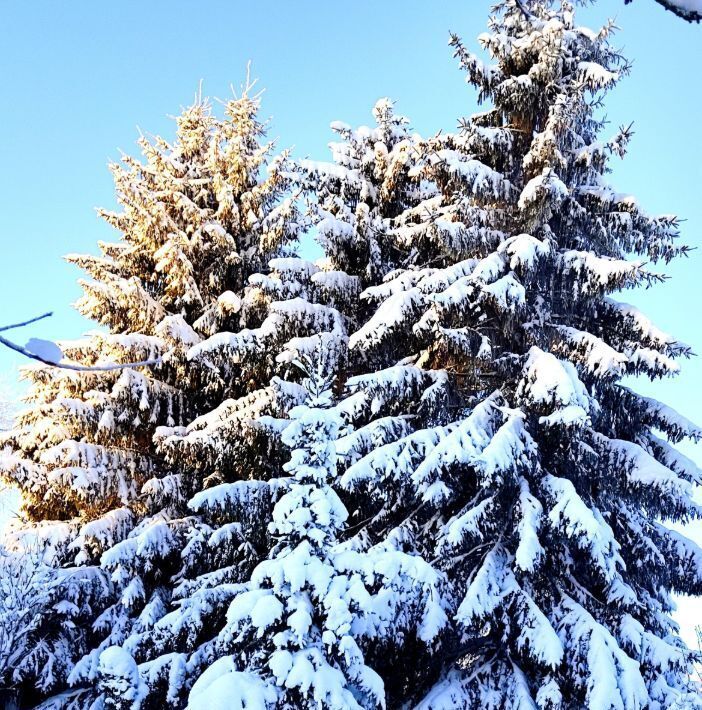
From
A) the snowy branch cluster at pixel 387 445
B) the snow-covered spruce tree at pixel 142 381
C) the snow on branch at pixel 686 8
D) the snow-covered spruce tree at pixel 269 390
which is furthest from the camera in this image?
the snow-covered spruce tree at pixel 142 381

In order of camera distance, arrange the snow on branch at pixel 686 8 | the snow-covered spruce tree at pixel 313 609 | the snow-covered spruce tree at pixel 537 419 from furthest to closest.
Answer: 1. the snow-covered spruce tree at pixel 537 419
2. the snow-covered spruce tree at pixel 313 609
3. the snow on branch at pixel 686 8

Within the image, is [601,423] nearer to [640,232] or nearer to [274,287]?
[640,232]

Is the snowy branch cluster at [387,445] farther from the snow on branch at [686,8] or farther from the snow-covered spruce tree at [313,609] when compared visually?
the snow on branch at [686,8]

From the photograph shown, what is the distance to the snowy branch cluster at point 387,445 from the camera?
637 cm

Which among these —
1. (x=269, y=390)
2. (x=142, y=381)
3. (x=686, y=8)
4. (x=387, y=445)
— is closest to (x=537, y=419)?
(x=387, y=445)

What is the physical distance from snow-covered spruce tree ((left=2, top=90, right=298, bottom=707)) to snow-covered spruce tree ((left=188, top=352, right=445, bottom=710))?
355 centimetres

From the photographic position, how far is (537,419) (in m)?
8.05

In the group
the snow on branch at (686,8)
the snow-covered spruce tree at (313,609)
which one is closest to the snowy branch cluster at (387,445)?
the snow-covered spruce tree at (313,609)

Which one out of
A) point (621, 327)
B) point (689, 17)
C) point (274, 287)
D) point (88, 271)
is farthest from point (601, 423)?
point (88, 271)

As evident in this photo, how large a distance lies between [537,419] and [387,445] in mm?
2081

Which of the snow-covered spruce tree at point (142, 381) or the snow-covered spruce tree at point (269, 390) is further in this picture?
the snow-covered spruce tree at point (142, 381)

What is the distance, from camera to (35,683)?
900 cm

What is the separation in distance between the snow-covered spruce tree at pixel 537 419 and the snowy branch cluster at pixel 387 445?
0.14 ft

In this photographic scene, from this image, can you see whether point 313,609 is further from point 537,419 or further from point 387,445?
point 537,419
